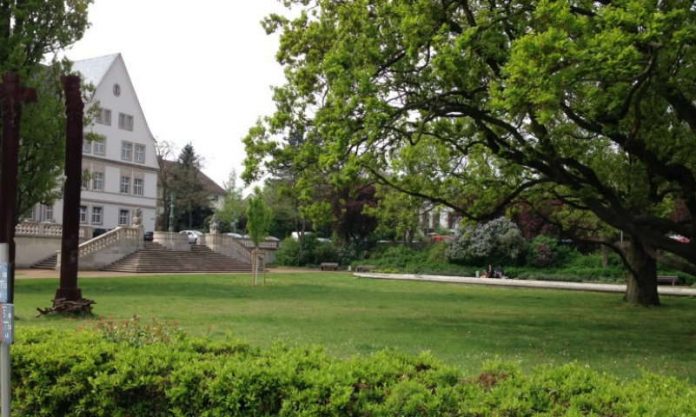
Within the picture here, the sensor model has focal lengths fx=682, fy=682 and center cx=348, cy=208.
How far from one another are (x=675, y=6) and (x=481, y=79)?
14.6ft

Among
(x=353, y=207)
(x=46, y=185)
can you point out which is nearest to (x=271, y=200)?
(x=353, y=207)

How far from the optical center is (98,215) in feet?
206

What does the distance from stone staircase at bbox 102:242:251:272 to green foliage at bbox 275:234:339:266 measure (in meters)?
5.58

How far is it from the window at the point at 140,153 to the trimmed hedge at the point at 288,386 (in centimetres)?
6301

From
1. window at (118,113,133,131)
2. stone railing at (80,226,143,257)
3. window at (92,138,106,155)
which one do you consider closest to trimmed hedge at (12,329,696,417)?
stone railing at (80,226,143,257)

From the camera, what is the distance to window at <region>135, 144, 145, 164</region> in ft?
218

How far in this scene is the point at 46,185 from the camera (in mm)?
26547

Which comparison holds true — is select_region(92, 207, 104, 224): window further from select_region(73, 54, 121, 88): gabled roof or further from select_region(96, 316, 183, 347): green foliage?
select_region(96, 316, 183, 347): green foliage

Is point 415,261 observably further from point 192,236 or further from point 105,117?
point 105,117

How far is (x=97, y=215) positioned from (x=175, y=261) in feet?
72.3

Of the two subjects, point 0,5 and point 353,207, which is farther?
point 353,207

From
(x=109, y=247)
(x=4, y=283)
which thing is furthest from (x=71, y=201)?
(x=109, y=247)

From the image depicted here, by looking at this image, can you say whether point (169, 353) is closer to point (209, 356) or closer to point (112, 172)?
point (209, 356)

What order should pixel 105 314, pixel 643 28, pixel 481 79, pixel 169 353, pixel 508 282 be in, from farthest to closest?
pixel 508 282 < pixel 105 314 < pixel 481 79 < pixel 643 28 < pixel 169 353
